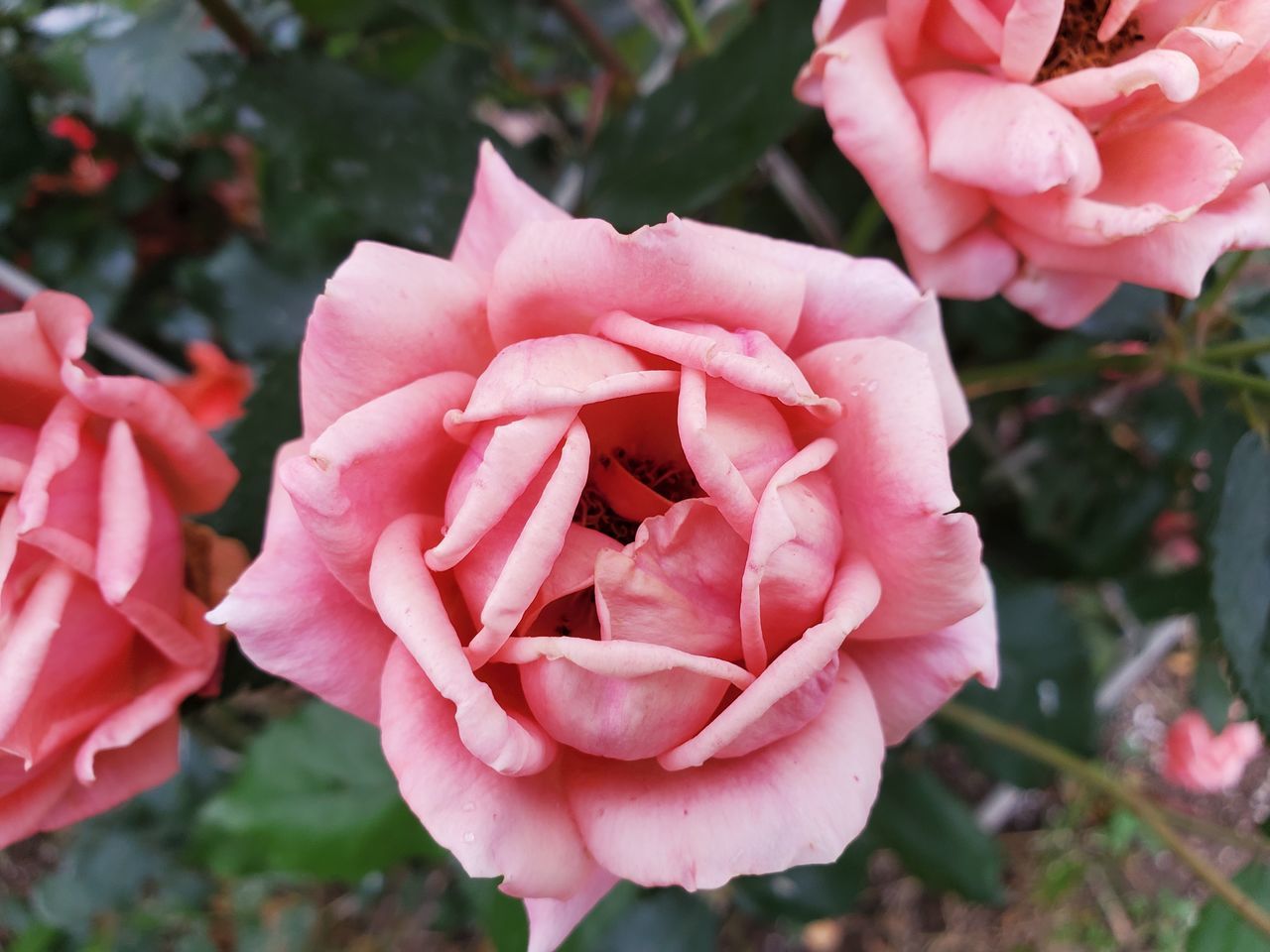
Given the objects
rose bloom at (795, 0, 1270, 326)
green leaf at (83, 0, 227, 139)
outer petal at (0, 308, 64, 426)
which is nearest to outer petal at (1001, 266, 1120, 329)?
rose bloom at (795, 0, 1270, 326)

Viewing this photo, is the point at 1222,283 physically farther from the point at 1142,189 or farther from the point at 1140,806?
the point at 1140,806

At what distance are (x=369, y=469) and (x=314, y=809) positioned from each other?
21.9 inches

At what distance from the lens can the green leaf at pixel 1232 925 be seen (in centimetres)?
54

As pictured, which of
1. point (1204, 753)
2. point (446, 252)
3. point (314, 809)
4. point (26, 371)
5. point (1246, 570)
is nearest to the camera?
point (26, 371)

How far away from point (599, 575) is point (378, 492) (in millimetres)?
91

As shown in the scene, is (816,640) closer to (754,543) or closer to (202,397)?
(754,543)

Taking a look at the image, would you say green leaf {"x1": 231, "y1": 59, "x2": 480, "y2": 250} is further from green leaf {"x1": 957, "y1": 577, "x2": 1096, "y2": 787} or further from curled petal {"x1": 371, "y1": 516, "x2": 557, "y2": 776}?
green leaf {"x1": 957, "y1": 577, "x2": 1096, "y2": 787}

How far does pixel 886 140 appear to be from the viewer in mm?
386

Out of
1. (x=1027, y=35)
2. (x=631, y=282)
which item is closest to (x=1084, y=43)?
(x=1027, y=35)

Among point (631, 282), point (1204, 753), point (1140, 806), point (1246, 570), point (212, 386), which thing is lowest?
point (1204, 753)

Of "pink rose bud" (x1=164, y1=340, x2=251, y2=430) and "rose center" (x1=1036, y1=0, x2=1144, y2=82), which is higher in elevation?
"rose center" (x1=1036, y1=0, x2=1144, y2=82)

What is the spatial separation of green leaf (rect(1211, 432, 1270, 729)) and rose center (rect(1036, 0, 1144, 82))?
23 centimetres

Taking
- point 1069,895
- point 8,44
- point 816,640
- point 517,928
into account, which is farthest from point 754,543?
point 1069,895

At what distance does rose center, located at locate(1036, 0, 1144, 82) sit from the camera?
1.43 ft
